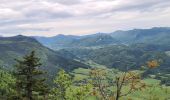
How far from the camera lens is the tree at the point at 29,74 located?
4103 cm

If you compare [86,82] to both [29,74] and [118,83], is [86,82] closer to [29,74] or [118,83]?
[29,74]

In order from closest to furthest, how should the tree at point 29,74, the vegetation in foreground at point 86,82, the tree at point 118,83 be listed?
1. the tree at point 118,83
2. the vegetation in foreground at point 86,82
3. the tree at point 29,74

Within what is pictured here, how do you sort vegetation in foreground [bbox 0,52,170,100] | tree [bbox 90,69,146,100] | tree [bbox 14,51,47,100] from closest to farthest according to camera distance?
tree [bbox 90,69,146,100] → vegetation in foreground [bbox 0,52,170,100] → tree [bbox 14,51,47,100]

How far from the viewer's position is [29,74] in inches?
1625

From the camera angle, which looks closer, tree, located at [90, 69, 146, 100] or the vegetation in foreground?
Result: tree, located at [90, 69, 146, 100]

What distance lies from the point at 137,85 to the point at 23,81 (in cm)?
2255

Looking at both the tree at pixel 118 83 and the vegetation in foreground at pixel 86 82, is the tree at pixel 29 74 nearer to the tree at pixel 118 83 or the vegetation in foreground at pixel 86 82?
the vegetation in foreground at pixel 86 82

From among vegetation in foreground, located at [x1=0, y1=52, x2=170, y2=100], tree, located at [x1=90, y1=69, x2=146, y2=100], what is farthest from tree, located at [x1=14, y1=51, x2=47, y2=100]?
tree, located at [x1=90, y1=69, x2=146, y2=100]

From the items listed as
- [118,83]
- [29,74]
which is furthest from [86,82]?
[118,83]

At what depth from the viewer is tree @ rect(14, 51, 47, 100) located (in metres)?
41.0

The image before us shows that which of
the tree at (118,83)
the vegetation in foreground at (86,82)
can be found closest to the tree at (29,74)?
the vegetation in foreground at (86,82)

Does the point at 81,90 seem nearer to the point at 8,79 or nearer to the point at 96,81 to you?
the point at 8,79

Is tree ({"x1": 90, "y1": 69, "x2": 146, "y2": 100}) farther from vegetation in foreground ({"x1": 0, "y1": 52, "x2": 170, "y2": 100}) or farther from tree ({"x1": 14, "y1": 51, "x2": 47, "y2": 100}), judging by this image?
tree ({"x1": 14, "y1": 51, "x2": 47, "y2": 100})

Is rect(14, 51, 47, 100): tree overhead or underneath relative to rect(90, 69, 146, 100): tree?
underneath
